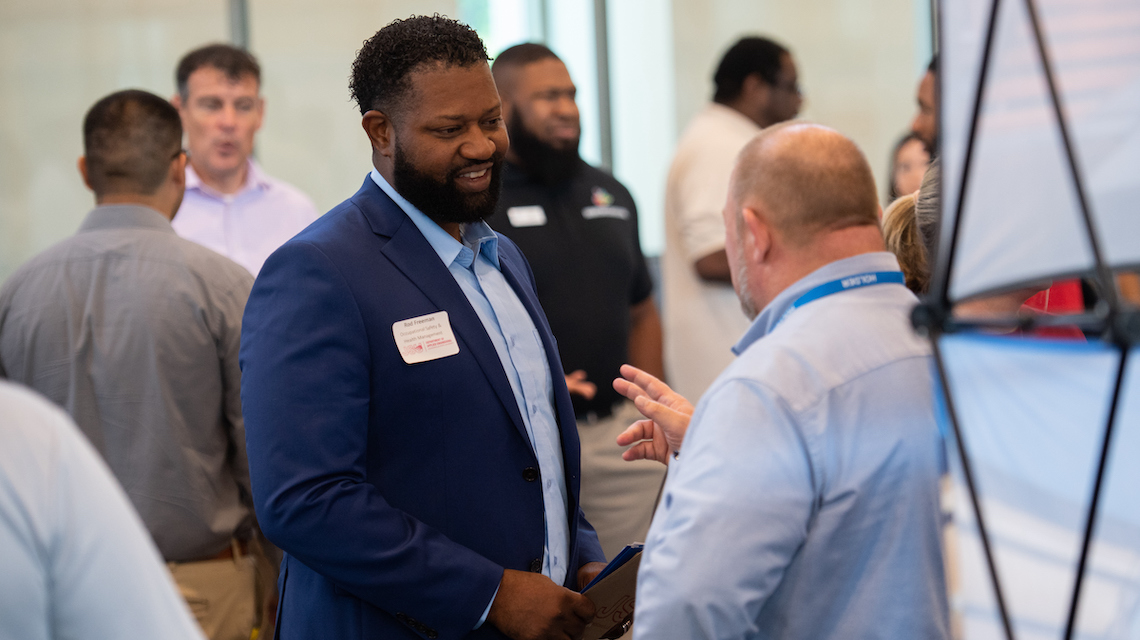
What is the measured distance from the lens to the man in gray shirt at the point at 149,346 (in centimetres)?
223

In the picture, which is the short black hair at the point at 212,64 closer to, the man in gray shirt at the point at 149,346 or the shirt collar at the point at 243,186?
the shirt collar at the point at 243,186

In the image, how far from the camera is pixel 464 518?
1557 mm

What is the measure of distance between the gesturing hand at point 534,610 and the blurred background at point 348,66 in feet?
12.9

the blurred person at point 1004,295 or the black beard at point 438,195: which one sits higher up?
the black beard at point 438,195

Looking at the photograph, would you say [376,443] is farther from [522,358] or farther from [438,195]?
[438,195]

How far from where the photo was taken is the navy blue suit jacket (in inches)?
56.9

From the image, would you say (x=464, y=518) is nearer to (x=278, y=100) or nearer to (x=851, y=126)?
(x=278, y=100)

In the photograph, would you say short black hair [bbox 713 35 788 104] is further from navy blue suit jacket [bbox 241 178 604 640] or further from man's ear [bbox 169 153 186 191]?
navy blue suit jacket [bbox 241 178 604 640]

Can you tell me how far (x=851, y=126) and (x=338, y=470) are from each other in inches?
214

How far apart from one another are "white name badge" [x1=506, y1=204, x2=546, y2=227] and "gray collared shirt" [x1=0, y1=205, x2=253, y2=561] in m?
0.92

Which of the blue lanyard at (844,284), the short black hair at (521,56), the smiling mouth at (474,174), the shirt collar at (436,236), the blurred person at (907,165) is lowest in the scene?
the blurred person at (907,165)

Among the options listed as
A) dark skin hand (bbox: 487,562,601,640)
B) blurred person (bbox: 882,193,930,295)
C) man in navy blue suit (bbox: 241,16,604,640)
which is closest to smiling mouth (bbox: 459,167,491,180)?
man in navy blue suit (bbox: 241,16,604,640)

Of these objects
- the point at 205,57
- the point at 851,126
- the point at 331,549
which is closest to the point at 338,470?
the point at 331,549

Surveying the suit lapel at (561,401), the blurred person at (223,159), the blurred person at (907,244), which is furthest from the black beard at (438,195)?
the blurred person at (223,159)
